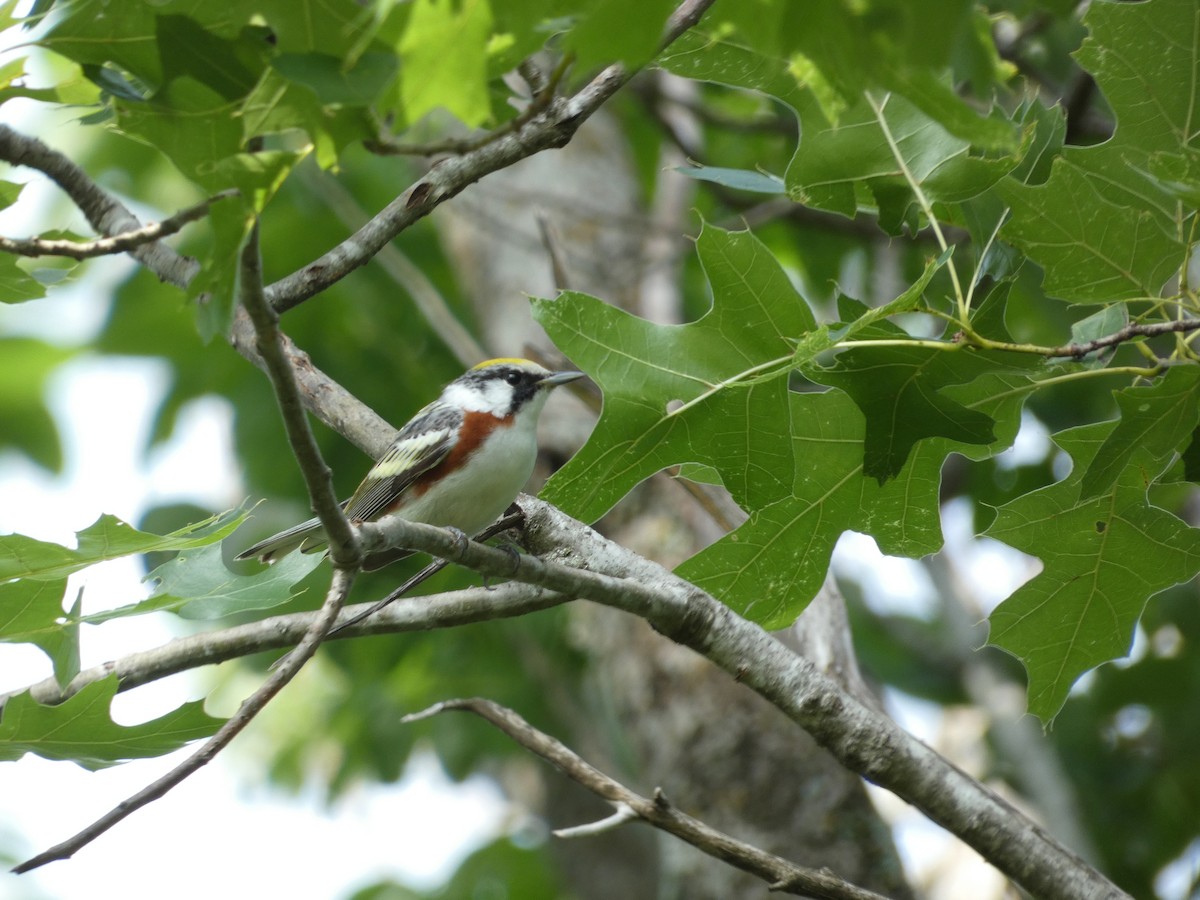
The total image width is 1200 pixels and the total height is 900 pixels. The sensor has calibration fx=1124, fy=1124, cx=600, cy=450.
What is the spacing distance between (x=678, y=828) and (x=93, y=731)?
1690mm

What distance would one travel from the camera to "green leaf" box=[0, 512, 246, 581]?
120 inches

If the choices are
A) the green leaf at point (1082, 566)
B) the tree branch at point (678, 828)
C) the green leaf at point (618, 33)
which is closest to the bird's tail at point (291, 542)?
the tree branch at point (678, 828)

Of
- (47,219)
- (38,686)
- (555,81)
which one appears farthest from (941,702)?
(47,219)

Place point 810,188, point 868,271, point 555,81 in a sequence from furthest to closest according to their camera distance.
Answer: point 868,271 < point 810,188 < point 555,81

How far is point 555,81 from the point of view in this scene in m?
2.14

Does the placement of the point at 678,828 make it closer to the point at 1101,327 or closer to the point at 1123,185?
the point at 1101,327

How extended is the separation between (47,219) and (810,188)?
37.5ft

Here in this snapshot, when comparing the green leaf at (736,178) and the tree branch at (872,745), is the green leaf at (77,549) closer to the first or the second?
the tree branch at (872,745)

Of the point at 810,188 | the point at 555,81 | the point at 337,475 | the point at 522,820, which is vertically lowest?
the point at 522,820

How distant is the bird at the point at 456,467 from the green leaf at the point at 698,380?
43.2 inches

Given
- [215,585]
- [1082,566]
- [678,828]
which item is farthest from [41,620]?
[1082,566]

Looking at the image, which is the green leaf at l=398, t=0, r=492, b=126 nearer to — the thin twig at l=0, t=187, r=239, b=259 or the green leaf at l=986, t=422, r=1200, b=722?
the thin twig at l=0, t=187, r=239, b=259

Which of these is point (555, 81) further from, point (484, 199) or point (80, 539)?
point (484, 199)

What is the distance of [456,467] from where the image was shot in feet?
16.0
